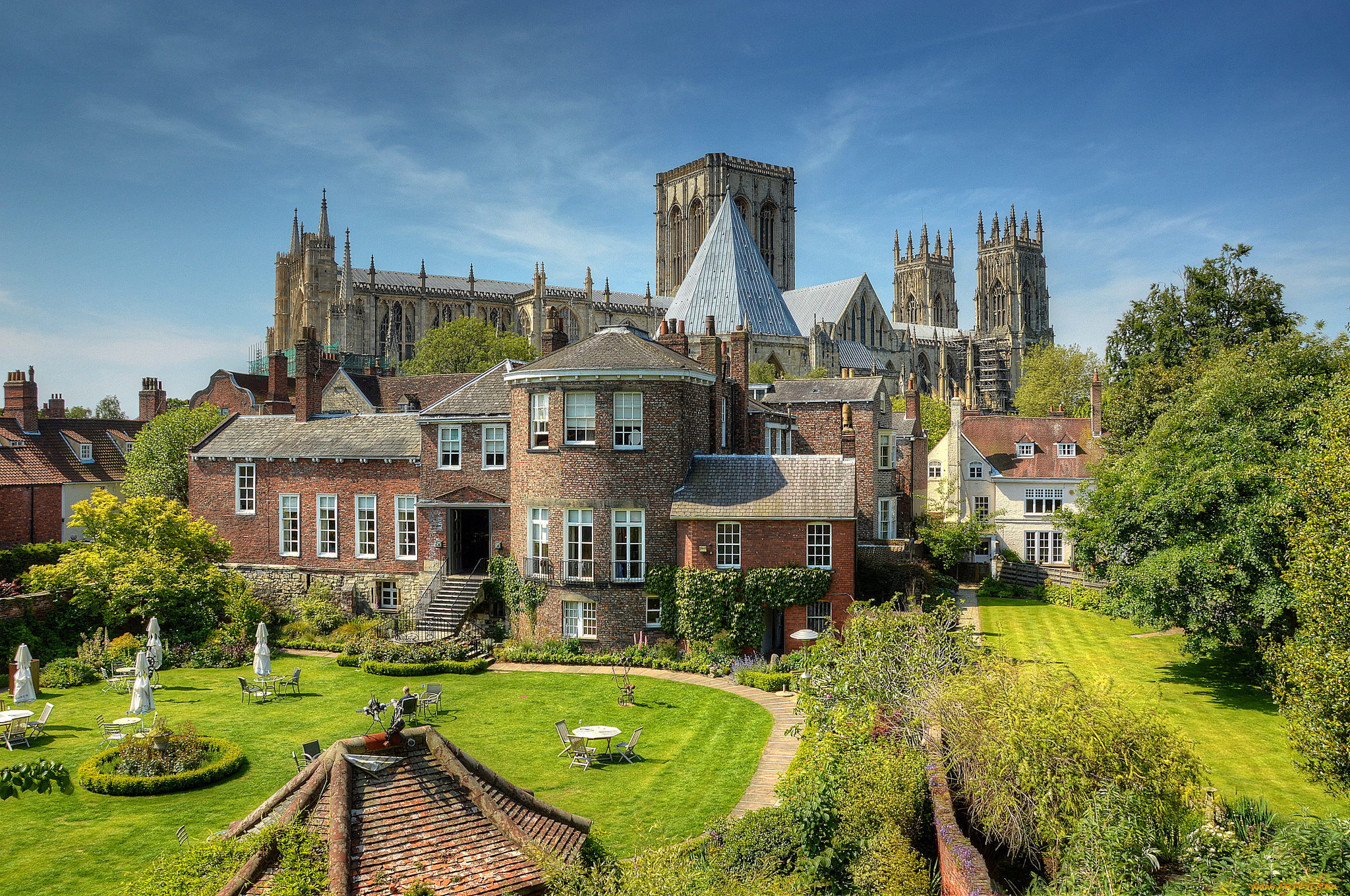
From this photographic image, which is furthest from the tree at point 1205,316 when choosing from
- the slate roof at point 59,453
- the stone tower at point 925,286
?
the stone tower at point 925,286

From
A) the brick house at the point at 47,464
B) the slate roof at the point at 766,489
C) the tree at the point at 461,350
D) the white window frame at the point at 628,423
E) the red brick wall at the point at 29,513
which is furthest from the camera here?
the tree at the point at 461,350

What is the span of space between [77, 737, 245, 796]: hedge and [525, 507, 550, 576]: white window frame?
1246cm

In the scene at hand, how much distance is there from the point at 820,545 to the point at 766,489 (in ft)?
8.13

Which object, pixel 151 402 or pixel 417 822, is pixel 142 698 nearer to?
pixel 417 822

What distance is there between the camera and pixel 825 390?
42.8 meters

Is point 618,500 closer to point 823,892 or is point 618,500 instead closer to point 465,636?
point 465,636

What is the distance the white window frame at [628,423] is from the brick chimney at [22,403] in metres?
39.6

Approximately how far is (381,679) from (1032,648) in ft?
70.4

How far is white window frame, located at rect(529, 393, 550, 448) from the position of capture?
2955 cm

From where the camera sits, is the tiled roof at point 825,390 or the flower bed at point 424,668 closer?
the flower bed at point 424,668

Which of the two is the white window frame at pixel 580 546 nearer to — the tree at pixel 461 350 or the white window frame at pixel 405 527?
the white window frame at pixel 405 527

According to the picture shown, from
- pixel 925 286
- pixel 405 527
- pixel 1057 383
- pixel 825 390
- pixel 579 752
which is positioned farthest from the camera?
pixel 925 286

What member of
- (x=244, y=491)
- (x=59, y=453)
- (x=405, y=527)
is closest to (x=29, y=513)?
(x=59, y=453)

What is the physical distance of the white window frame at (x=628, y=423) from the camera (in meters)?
28.7
